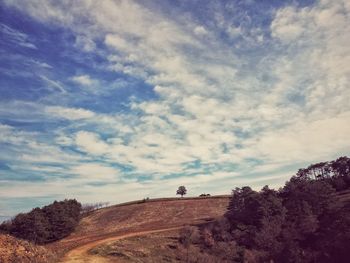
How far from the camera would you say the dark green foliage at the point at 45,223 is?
39625 mm

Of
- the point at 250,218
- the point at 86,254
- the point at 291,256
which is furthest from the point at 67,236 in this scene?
the point at 291,256

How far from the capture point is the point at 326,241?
35.9 metres

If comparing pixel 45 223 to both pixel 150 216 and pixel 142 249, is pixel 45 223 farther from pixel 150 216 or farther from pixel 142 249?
pixel 150 216

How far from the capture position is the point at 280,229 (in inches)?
1524

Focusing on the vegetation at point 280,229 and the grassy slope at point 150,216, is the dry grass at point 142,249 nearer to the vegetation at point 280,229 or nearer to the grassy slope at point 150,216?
the vegetation at point 280,229

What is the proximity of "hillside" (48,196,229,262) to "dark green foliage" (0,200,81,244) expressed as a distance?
1.63m

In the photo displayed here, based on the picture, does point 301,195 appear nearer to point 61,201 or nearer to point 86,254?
point 86,254

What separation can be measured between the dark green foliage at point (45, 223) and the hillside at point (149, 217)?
1.63 m

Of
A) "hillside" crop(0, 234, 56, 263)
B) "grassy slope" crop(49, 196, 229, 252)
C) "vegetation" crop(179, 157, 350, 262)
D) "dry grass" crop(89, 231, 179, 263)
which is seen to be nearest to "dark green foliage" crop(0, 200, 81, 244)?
"grassy slope" crop(49, 196, 229, 252)

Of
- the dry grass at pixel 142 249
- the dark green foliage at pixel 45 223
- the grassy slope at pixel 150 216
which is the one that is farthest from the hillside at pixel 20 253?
the grassy slope at pixel 150 216

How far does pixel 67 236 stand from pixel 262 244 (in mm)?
23921

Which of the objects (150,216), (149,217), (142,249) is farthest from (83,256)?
(150,216)

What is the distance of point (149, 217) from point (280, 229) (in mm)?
21456

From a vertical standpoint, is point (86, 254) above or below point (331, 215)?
below
